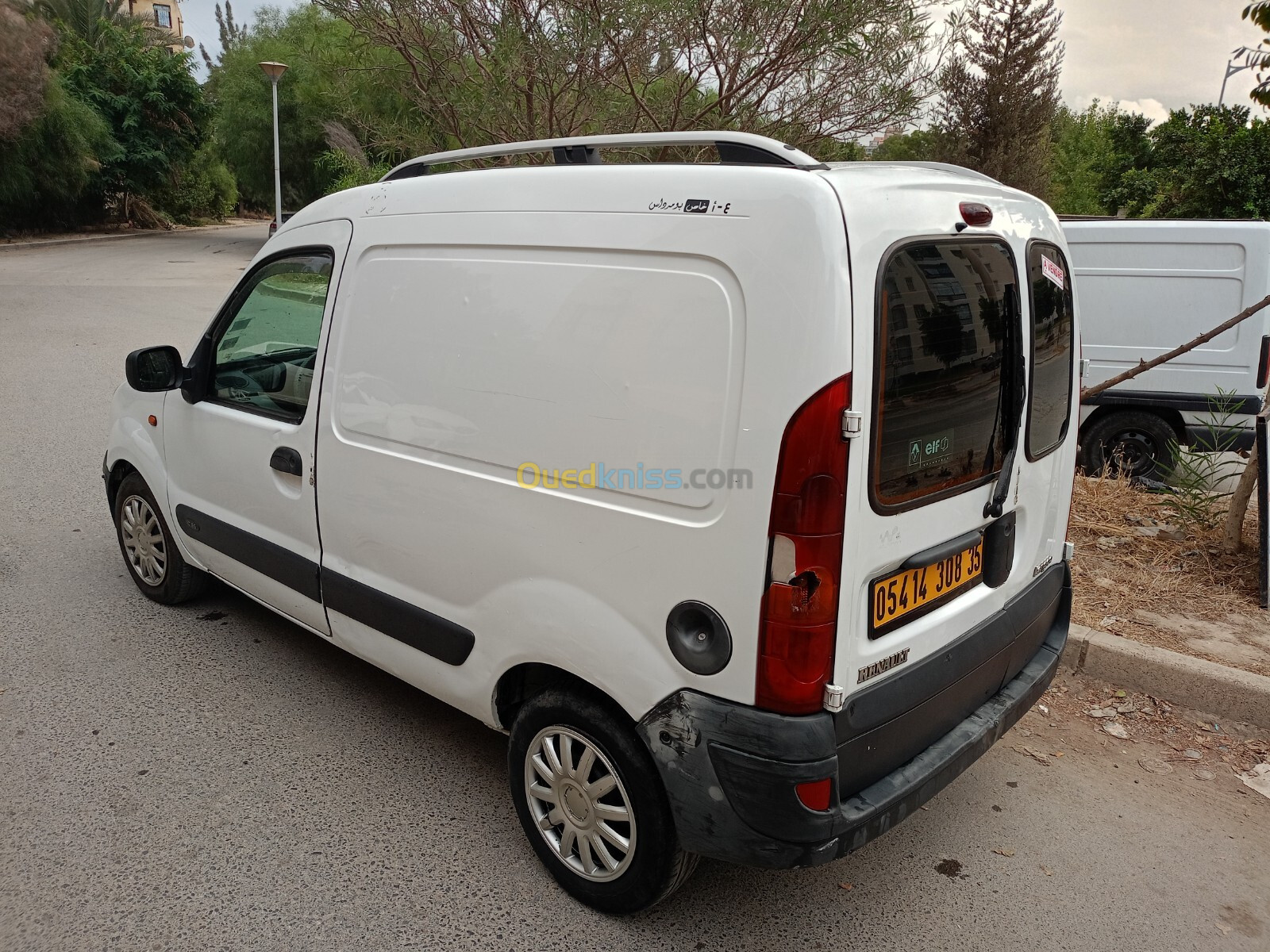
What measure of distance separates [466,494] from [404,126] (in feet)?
20.4

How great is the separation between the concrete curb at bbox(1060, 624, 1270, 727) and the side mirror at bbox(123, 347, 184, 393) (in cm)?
392

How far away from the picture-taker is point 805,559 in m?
2.14

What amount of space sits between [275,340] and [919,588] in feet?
8.85

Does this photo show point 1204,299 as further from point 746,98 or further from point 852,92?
point 746,98

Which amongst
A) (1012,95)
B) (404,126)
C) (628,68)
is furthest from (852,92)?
(1012,95)

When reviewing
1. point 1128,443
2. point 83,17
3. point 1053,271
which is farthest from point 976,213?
point 83,17

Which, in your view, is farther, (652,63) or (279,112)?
(279,112)

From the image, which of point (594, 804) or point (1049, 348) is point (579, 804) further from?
point (1049, 348)

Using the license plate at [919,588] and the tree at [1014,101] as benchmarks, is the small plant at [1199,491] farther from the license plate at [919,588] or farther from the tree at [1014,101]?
the tree at [1014,101]

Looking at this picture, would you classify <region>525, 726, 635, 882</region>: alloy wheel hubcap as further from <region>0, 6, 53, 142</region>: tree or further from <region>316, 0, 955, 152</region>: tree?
<region>0, 6, 53, 142</region>: tree

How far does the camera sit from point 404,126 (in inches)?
314

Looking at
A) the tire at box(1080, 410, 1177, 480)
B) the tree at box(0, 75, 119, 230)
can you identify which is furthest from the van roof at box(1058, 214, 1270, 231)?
the tree at box(0, 75, 119, 230)

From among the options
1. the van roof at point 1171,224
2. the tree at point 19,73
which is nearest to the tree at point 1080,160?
the van roof at point 1171,224

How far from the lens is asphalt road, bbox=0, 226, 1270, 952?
263cm
